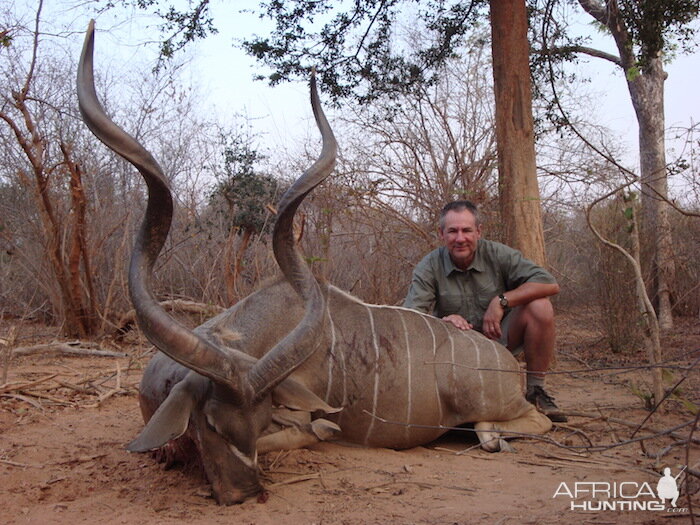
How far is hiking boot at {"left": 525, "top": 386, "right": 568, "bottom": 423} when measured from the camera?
3.44 meters

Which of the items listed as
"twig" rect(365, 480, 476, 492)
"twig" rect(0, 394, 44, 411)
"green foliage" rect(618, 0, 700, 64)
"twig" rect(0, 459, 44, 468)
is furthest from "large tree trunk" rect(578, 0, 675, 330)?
"twig" rect(0, 394, 44, 411)

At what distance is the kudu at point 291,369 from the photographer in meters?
2.16

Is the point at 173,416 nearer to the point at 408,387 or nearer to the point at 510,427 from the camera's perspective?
the point at 408,387

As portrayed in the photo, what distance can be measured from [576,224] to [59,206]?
18.2 feet

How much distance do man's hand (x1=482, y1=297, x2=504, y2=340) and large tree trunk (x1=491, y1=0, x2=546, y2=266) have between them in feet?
3.86

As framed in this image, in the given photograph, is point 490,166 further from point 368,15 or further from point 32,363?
point 32,363

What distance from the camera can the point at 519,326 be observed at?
11.8ft

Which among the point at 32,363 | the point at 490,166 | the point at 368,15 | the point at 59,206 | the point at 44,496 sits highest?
the point at 368,15

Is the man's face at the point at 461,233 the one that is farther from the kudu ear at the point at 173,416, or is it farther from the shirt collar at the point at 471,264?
the kudu ear at the point at 173,416

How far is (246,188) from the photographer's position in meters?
9.62

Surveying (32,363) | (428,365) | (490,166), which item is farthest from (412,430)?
(490,166)

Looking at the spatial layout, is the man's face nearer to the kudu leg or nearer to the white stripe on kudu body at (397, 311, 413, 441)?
the white stripe on kudu body at (397, 311, 413, 441)

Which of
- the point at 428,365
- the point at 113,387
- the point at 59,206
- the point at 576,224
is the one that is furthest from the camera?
the point at 576,224

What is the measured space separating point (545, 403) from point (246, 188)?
22.4 ft
